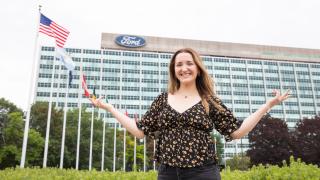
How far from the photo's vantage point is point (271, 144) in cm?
4150

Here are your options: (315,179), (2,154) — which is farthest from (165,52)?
(315,179)

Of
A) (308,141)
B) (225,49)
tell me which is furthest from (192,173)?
(225,49)

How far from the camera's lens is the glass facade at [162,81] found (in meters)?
81.4

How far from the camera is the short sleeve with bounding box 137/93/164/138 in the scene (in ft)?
11.0

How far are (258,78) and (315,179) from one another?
304ft

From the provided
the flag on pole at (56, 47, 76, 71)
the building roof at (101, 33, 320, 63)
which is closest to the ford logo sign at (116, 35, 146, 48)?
the building roof at (101, 33, 320, 63)

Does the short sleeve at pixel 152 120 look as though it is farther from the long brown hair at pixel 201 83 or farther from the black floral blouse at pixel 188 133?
the long brown hair at pixel 201 83

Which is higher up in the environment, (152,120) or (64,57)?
(64,57)

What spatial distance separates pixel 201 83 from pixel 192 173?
3.34 ft

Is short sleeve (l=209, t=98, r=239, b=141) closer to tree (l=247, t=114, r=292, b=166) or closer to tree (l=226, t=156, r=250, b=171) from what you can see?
tree (l=247, t=114, r=292, b=166)

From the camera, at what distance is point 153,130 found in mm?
3393

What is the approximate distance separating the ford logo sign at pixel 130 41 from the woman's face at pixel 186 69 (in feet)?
278

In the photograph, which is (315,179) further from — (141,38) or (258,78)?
(258,78)

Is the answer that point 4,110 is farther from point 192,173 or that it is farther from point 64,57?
point 192,173
